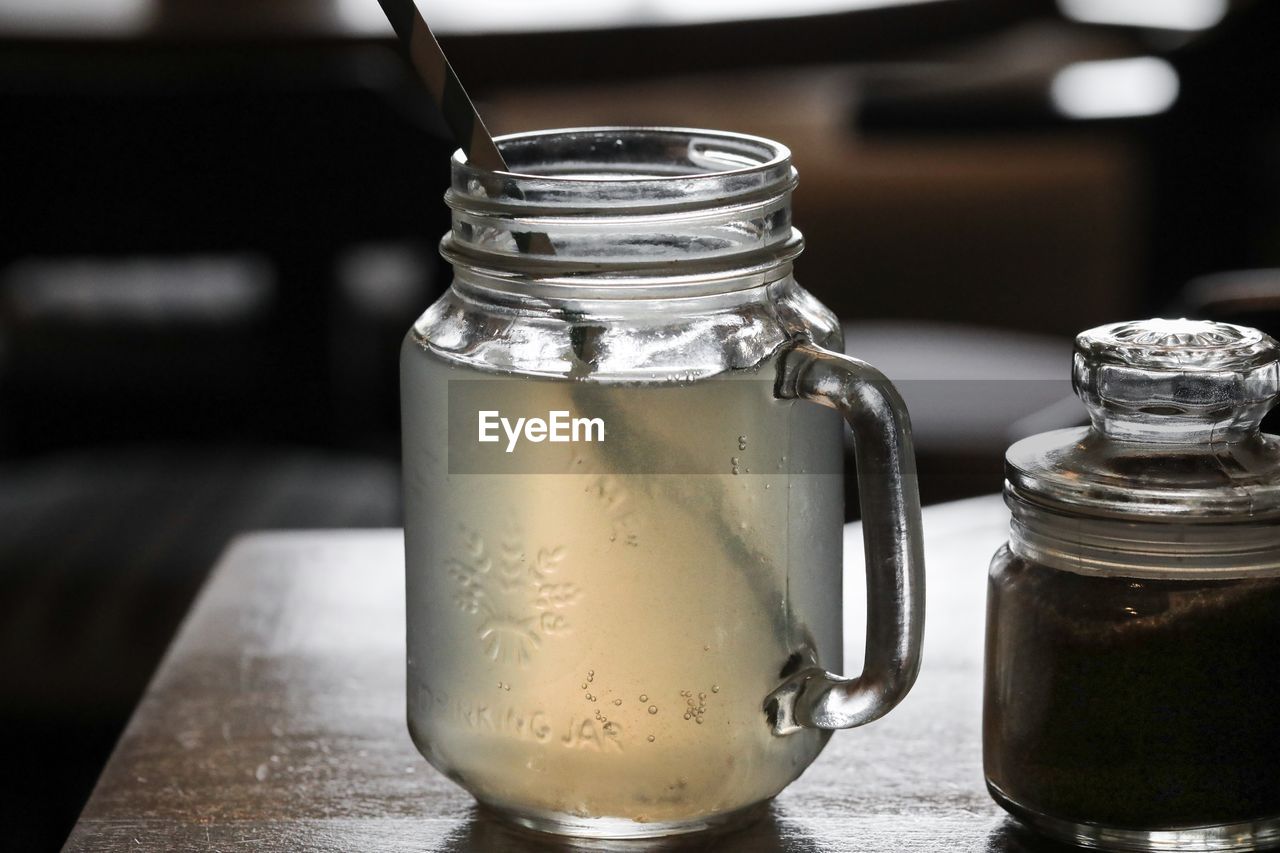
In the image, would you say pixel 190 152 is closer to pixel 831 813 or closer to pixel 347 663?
pixel 347 663

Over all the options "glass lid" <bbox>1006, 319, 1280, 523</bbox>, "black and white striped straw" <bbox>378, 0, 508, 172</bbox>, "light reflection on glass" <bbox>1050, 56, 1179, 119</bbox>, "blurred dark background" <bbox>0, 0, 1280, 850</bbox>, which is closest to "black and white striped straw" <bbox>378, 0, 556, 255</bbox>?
"black and white striped straw" <bbox>378, 0, 508, 172</bbox>

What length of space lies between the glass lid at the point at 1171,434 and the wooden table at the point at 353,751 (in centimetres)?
13

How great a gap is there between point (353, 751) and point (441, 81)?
28 cm

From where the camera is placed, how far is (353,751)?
2.22 ft

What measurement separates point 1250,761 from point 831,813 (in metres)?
0.15

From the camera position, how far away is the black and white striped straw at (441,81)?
21.5 inches

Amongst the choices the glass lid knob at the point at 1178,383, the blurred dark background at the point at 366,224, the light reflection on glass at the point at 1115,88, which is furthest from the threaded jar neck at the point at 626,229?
the light reflection on glass at the point at 1115,88

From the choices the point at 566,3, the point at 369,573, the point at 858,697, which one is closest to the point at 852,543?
the point at 369,573

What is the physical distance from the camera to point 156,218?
1892 millimetres

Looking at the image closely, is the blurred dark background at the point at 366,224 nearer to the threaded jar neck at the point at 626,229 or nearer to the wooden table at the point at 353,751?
the wooden table at the point at 353,751

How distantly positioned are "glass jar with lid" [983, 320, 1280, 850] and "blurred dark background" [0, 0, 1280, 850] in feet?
2.30

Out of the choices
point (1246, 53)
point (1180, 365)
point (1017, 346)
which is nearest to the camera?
point (1180, 365)

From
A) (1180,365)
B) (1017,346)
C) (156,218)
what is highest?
(1180,365)

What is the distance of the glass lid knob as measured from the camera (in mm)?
532
